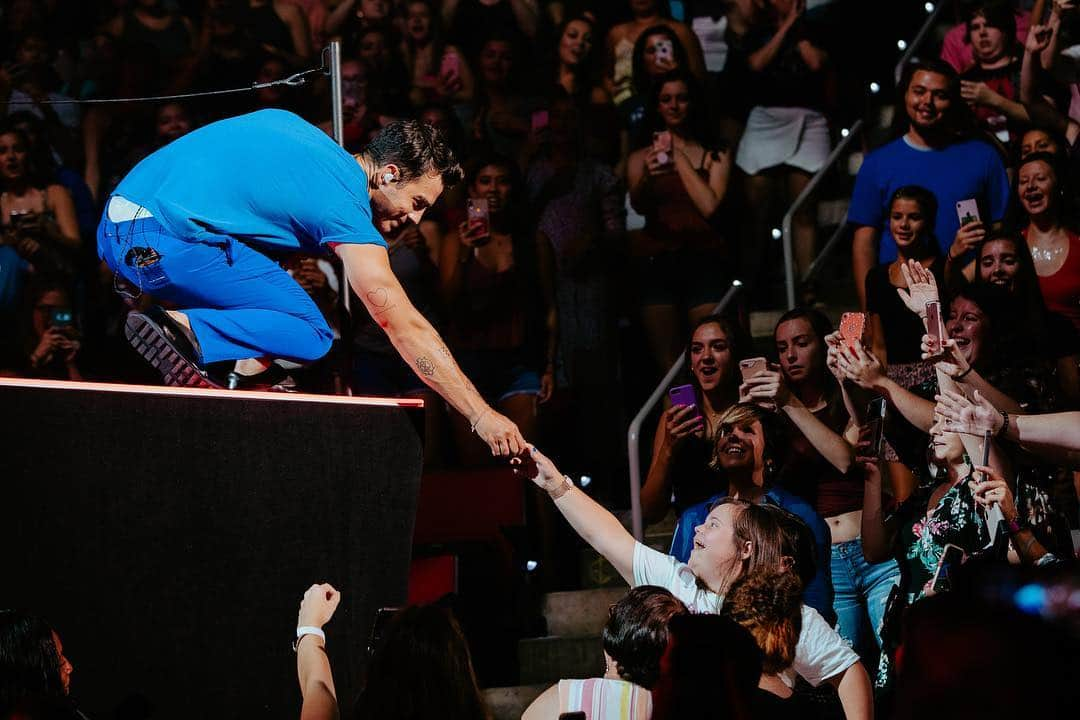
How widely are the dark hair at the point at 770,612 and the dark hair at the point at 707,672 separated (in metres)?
0.92

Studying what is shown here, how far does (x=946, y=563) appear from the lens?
13.8 feet

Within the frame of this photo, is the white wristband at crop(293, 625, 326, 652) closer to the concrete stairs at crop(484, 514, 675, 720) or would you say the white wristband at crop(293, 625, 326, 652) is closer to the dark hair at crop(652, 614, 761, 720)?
the dark hair at crop(652, 614, 761, 720)

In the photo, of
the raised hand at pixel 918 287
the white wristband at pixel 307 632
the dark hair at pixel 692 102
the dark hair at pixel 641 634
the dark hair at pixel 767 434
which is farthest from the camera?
the dark hair at pixel 692 102

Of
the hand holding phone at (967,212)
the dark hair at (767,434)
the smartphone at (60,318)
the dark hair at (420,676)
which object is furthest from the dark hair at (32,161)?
the dark hair at (420,676)

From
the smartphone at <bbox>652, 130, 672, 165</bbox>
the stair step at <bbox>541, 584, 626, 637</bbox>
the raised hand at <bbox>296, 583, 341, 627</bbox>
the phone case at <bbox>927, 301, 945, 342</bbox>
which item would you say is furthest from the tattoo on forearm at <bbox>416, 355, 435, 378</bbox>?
the smartphone at <bbox>652, 130, 672, 165</bbox>

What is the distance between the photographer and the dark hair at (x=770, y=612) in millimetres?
3309

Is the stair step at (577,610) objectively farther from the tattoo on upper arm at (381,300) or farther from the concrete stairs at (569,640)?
the tattoo on upper arm at (381,300)

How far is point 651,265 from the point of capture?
6465 millimetres

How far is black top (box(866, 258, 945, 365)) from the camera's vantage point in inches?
217

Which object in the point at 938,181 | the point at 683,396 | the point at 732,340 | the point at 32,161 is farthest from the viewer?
the point at 32,161

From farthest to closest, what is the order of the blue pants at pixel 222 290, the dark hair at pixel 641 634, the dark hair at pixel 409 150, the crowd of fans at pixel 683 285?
1. the dark hair at pixel 409 150
2. the blue pants at pixel 222 290
3. the crowd of fans at pixel 683 285
4. the dark hair at pixel 641 634

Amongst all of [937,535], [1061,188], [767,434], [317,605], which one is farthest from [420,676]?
[1061,188]

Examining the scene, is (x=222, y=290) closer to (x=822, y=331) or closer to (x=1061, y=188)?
(x=822, y=331)

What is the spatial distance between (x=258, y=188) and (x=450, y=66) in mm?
4222
